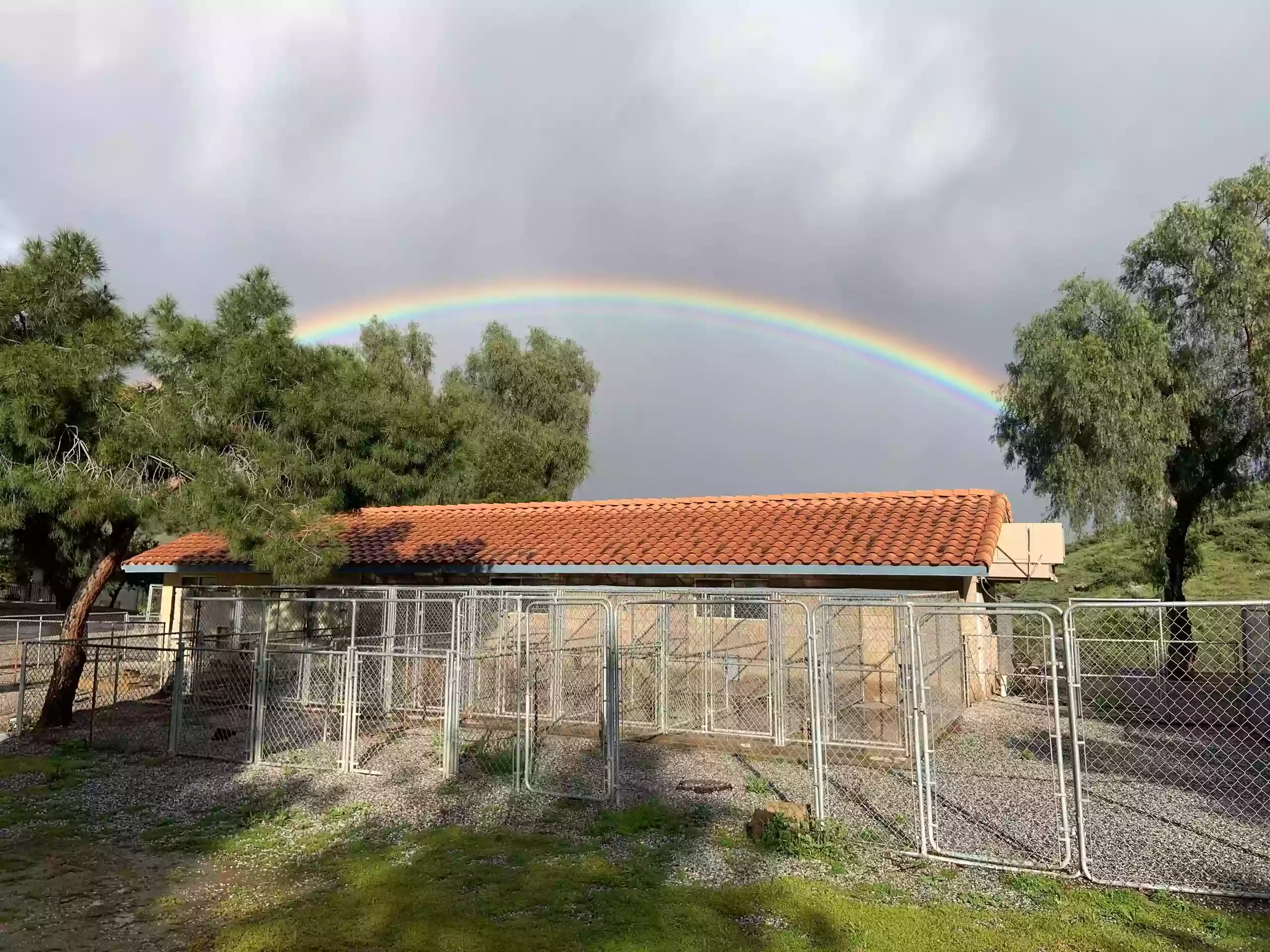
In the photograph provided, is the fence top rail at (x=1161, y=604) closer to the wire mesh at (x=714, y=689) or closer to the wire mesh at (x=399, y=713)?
the wire mesh at (x=714, y=689)

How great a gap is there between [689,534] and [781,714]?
504 cm

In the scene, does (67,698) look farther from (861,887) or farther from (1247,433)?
(1247,433)

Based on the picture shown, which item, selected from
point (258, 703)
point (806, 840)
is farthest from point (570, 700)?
point (806, 840)

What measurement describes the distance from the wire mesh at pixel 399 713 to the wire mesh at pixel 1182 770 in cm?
662

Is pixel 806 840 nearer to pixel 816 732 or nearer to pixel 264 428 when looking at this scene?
pixel 816 732

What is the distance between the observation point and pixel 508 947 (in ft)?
16.9

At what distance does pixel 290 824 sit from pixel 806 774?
5563 mm

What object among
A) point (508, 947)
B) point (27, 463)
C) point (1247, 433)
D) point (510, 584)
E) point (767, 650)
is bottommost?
point (508, 947)

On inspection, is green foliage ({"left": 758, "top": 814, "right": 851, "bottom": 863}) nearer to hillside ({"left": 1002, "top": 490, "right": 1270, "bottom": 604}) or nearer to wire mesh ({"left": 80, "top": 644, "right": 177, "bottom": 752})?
wire mesh ({"left": 80, "top": 644, "right": 177, "bottom": 752})

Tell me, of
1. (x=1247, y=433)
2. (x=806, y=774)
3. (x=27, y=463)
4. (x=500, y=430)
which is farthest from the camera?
(x=500, y=430)

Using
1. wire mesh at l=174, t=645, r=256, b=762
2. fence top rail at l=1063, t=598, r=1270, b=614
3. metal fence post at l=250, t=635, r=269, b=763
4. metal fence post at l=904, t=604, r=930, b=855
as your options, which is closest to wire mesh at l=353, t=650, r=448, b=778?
metal fence post at l=250, t=635, r=269, b=763

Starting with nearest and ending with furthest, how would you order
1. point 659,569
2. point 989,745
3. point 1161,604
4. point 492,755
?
point 1161,604
point 492,755
point 989,745
point 659,569

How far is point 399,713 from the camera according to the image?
13734 mm

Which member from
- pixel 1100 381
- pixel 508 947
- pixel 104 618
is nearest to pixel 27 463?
pixel 508 947
